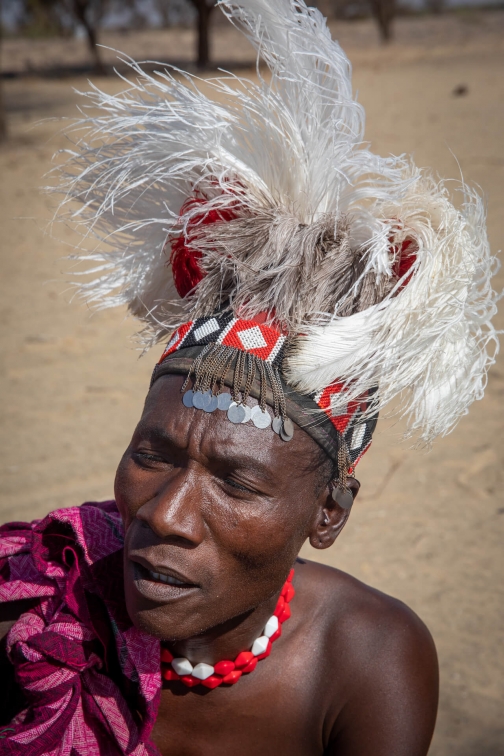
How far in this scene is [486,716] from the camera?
9.89 feet

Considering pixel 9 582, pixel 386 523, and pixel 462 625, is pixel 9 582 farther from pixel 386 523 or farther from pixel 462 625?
pixel 386 523

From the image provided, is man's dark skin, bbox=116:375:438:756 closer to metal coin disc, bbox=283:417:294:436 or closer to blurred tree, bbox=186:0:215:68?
metal coin disc, bbox=283:417:294:436

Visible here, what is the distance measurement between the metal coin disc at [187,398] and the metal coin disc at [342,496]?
1.27 feet

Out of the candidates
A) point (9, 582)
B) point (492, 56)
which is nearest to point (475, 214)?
point (9, 582)

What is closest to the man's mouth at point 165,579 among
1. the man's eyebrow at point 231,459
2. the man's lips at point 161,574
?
the man's lips at point 161,574

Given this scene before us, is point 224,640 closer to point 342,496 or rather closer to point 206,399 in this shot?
point 342,496

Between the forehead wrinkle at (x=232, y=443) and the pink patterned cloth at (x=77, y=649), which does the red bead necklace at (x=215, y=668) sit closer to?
the pink patterned cloth at (x=77, y=649)

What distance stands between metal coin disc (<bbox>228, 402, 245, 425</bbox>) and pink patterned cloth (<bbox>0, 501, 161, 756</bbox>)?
1.81ft

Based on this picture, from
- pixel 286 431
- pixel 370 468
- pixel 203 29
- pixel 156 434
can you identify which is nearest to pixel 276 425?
pixel 286 431

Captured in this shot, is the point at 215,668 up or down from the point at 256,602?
down

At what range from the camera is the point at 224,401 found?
1572mm

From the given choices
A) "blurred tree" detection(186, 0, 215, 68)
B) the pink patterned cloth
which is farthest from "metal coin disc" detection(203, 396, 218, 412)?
"blurred tree" detection(186, 0, 215, 68)

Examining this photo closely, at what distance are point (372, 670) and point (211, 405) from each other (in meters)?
0.86

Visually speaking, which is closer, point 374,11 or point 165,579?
point 165,579
